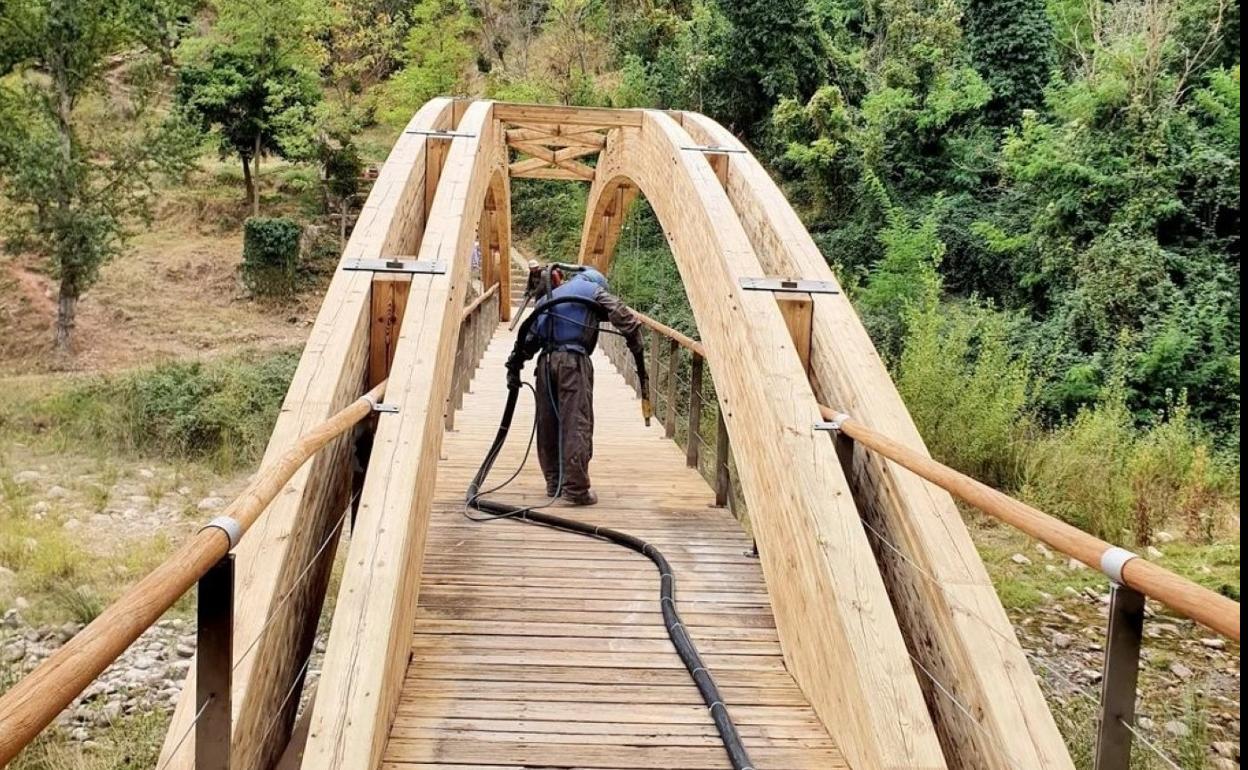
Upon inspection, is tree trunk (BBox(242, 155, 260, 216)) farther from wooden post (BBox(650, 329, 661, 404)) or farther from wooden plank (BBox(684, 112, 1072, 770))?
wooden plank (BBox(684, 112, 1072, 770))

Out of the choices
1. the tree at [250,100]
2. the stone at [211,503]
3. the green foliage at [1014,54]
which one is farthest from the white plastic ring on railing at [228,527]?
the tree at [250,100]

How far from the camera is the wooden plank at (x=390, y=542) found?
1.93 m

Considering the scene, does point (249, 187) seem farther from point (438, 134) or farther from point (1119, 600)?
point (1119, 600)

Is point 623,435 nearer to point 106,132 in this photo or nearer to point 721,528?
point 721,528

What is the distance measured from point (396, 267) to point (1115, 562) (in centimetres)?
269

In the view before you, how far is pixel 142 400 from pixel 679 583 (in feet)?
37.1

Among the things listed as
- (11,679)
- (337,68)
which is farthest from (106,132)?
(11,679)

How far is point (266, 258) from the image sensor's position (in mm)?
19531

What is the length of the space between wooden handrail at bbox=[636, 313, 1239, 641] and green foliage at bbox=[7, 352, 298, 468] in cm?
1046

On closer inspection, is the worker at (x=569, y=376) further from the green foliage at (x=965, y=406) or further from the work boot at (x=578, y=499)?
the green foliage at (x=965, y=406)

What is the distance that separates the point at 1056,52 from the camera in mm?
14898

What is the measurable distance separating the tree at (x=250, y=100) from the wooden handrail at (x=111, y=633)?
2080 cm

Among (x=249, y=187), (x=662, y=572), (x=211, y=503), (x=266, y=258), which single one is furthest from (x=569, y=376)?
(x=249, y=187)

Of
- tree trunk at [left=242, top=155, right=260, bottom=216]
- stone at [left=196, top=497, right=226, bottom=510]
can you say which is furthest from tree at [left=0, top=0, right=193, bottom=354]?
stone at [left=196, top=497, right=226, bottom=510]
